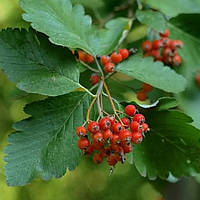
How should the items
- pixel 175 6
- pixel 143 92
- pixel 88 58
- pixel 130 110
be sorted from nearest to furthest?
pixel 130 110, pixel 88 58, pixel 143 92, pixel 175 6

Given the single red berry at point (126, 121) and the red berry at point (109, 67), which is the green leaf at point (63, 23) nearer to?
the red berry at point (109, 67)

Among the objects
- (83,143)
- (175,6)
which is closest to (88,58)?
(83,143)

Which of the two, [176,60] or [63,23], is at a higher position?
[63,23]

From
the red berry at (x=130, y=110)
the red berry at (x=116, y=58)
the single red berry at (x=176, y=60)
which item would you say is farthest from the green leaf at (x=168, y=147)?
the single red berry at (x=176, y=60)

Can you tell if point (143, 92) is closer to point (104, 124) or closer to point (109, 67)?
point (109, 67)

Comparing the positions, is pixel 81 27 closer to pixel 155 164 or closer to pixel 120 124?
pixel 120 124
